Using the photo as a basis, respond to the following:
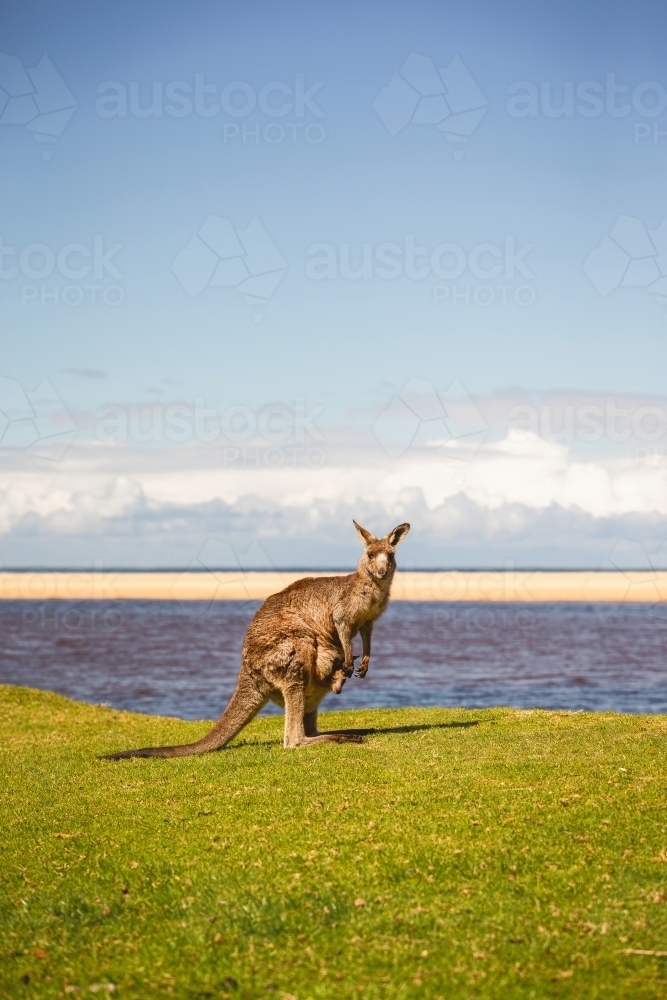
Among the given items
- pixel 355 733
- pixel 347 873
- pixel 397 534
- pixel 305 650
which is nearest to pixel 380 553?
pixel 397 534

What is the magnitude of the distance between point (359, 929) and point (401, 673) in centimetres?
2450

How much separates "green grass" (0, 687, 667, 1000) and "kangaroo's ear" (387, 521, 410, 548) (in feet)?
8.06

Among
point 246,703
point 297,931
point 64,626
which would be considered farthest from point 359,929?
point 64,626

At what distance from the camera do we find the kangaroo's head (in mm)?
12109

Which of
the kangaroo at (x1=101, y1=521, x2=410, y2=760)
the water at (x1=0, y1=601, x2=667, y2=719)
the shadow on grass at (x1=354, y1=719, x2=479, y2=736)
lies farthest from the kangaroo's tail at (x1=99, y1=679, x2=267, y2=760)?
the water at (x1=0, y1=601, x2=667, y2=719)

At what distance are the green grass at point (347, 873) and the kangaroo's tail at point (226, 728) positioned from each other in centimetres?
29

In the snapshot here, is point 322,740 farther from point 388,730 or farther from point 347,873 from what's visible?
point 347,873

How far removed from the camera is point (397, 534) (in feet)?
Answer: 40.8

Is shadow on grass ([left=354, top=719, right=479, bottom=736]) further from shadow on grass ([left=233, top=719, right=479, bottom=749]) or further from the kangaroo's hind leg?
the kangaroo's hind leg

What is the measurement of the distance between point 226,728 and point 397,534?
3198mm

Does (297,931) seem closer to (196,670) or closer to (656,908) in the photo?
(656,908)

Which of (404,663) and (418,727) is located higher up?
(418,727)

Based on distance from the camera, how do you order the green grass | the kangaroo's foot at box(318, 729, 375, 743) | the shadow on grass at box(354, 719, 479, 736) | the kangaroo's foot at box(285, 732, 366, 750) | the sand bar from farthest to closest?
the sand bar
the shadow on grass at box(354, 719, 479, 736)
the kangaroo's foot at box(318, 729, 375, 743)
the kangaroo's foot at box(285, 732, 366, 750)
the green grass

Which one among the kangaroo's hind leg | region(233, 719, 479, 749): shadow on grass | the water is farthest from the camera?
the water
